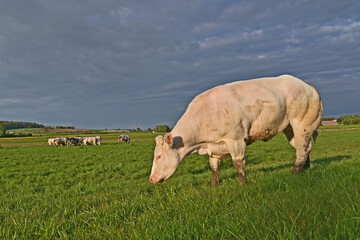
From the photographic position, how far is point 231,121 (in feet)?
21.8

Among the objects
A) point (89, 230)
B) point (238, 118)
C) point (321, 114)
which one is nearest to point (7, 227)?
point (89, 230)

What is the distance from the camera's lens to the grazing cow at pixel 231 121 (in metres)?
6.73

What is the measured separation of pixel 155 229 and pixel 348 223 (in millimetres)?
1905

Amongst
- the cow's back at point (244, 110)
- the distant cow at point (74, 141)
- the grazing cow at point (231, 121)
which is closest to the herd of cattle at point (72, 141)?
the distant cow at point (74, 141)

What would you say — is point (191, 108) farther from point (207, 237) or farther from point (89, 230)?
point (207, 237)

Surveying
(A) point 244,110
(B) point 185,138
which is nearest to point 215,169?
(B) point 185,138

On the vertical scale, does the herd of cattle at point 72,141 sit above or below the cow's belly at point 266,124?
→ below

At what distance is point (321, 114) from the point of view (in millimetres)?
8289

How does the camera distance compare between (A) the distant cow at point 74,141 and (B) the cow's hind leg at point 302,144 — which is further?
(A) the distant cow at point 74,141

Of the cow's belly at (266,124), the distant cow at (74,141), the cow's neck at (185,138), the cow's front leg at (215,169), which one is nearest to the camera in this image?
the cow's neck at (185,138)

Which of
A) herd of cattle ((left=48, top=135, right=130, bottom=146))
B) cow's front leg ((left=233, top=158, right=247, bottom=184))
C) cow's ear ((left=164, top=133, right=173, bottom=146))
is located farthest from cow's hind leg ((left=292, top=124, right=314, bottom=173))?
herd of cattle ((left=48, top=135, right=130, bottom=146))

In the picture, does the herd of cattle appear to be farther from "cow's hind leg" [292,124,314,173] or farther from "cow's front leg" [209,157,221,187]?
"cow's hind leg" [292,124,314,173]

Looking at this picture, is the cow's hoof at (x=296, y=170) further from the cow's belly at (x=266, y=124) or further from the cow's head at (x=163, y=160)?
the cow's head at (x=163, y=160)

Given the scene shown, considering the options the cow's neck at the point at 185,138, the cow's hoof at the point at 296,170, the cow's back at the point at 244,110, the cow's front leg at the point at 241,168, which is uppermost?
the cow's back at the point at 244,110
